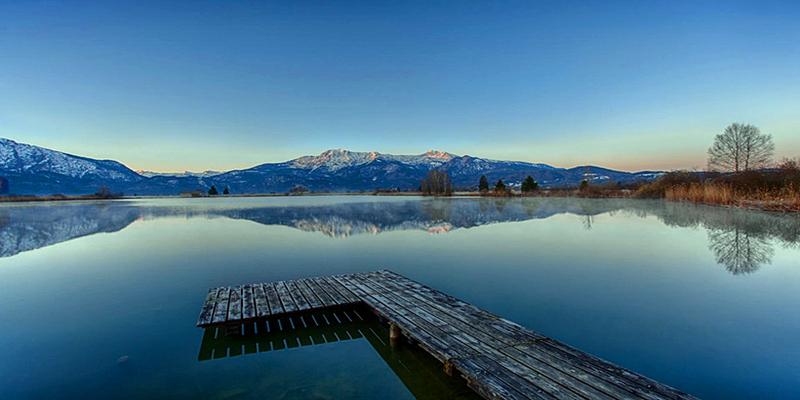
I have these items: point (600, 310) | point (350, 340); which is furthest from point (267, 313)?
point (600, 310)

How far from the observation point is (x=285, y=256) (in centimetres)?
1191

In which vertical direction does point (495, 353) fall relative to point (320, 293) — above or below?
above

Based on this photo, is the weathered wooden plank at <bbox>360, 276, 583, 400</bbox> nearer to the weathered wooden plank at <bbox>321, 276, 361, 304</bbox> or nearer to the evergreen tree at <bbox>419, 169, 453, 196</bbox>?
the weathered wooden plank at <bbox>321, 276, 361, 304</bbox>

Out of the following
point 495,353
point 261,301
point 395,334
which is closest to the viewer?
point 495,353

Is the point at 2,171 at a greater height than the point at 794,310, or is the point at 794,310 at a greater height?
the point at 2,171

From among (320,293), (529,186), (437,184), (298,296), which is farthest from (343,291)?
(437,184)

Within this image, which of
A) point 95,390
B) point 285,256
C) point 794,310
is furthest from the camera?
point 285,256

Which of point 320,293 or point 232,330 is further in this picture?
point 320,293

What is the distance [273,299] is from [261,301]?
21cm

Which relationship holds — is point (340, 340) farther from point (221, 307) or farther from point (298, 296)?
point (221, 307)

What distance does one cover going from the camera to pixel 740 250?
37.1 ft

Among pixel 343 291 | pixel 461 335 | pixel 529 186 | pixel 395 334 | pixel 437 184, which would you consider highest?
pixel 437 184

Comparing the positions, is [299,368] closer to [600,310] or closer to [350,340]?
[350,340]

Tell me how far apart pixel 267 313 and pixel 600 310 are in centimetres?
553
